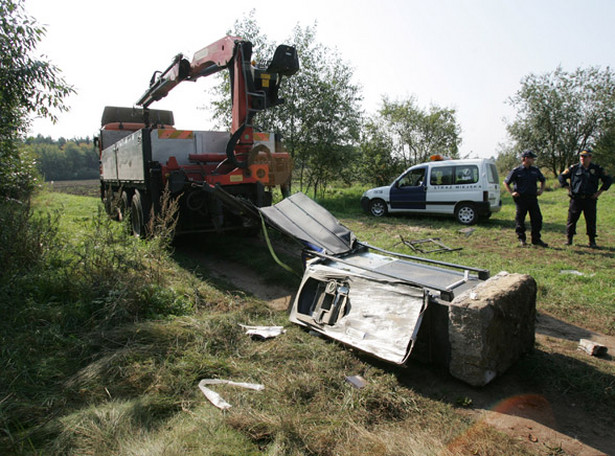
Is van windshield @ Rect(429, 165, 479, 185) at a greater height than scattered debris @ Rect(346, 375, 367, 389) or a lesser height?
greater

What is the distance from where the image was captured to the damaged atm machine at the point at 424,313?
9.30 ft

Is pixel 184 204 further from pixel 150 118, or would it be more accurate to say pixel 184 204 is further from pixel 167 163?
pixel 150 118

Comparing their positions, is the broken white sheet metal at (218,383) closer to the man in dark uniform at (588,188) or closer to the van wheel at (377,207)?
the man in dark uniform at (588,188)

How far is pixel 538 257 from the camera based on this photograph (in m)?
6.60

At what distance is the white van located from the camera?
10242 millimetres

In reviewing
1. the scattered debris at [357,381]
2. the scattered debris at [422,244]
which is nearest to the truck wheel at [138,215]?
the scattered debris at [422,244]

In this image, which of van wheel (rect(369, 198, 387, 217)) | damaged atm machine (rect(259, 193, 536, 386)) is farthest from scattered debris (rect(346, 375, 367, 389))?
van wheel (rect(369, 198, 387, 217))

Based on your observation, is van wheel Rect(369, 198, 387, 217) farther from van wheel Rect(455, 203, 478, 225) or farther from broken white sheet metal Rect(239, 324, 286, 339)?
broken white sheet metal Rect(239, 324, 286, 339)

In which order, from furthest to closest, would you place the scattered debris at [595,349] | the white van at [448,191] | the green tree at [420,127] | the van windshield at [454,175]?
the green tree at [420,127]
the van windshield at [454,175]
the white van at [448,191]
the scattered debris at [595,349]

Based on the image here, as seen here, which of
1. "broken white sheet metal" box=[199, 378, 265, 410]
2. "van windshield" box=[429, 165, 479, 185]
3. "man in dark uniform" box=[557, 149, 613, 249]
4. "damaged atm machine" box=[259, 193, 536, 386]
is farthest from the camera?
"van windshield" box=[429, 165, 479, 185]

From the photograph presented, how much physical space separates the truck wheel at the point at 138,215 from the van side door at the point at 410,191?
752 cm

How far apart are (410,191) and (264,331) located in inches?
349

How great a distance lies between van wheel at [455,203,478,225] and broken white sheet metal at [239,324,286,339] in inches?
316

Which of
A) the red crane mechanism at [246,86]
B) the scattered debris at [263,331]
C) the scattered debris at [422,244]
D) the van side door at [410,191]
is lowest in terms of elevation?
the scattered debris at [263,331]
